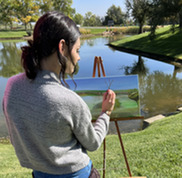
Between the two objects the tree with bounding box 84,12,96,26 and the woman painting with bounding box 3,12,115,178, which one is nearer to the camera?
the woman painting with bounding box 3,12,115,178

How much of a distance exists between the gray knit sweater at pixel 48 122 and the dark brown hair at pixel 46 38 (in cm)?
6

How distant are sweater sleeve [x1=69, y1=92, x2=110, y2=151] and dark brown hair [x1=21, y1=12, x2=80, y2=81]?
237 mm

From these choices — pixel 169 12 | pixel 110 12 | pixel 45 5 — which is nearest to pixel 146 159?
pixel 169 12

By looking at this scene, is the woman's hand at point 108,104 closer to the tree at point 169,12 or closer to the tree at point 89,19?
the tree at point 169,12

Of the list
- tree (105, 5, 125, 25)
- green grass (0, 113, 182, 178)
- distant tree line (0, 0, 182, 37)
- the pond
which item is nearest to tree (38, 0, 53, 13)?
distant tree line (0, 0, 182, 37)

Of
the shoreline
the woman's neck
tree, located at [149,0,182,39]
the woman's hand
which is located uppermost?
tree, located at [149,0,182,39]

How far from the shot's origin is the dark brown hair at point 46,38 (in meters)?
0.87

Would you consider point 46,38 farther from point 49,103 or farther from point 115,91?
point 115,91

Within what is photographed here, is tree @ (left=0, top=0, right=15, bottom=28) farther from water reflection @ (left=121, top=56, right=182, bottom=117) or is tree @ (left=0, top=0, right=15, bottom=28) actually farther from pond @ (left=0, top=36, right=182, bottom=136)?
water reflection @ (left=121, top=56, right=182, bottom=117)

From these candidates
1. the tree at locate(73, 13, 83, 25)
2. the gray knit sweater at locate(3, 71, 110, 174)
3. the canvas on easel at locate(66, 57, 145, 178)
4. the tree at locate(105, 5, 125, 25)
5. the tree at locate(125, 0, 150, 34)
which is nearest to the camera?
the gray knit sweater at locate(3, 71, 110, 174)

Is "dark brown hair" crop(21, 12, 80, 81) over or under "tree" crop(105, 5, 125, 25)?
under

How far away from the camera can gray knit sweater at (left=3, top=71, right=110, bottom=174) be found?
0.86 m

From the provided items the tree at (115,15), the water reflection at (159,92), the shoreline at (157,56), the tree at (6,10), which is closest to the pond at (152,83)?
the water reflection at (159,92)

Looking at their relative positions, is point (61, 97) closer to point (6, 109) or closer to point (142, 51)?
point (6, 109)
